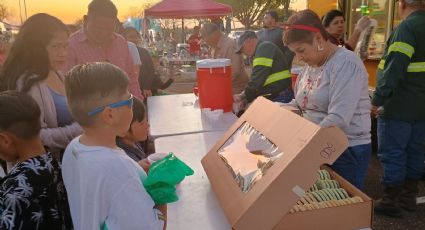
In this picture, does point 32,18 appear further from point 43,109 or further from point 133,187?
point 133,187

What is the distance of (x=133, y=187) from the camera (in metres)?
A: 1.00

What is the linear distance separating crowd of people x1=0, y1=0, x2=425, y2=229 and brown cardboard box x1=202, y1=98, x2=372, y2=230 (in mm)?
244

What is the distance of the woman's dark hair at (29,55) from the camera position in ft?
5.96

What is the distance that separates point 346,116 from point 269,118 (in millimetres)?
475

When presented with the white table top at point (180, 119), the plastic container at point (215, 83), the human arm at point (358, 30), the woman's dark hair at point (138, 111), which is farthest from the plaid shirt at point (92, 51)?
the human arm at point (358, 30)

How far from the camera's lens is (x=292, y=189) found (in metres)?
1.05

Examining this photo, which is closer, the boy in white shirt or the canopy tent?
the boy in white shirt

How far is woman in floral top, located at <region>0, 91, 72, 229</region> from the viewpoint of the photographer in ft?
4.41

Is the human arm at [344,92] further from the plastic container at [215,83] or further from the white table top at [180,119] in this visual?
the plastic container at [215,83]

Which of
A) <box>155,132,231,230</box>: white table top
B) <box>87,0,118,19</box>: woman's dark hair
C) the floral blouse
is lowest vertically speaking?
<box>155,132,231,230</box>: white table top

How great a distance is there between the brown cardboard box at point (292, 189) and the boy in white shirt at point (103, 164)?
0.25m

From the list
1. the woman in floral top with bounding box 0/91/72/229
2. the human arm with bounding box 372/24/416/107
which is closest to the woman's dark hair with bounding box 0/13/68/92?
the woman in floral top with bounding box 0/91/72/229

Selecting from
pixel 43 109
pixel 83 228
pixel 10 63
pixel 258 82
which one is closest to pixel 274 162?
pixel 83 228

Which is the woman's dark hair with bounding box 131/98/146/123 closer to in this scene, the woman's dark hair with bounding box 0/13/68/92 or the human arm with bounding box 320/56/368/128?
the woman's dark hair with bounding box 0/13/68/92
